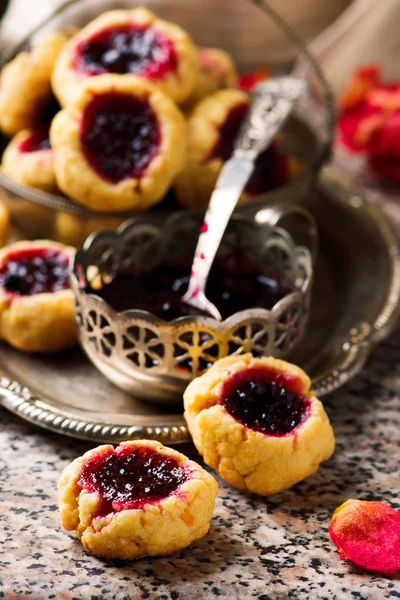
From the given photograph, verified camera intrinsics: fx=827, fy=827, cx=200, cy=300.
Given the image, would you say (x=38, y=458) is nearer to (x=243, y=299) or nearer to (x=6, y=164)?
(x=243, y=299)

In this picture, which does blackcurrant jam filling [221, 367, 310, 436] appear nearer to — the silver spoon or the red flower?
the silver spoon

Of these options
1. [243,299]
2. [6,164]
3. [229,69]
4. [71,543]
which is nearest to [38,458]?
[71,543]

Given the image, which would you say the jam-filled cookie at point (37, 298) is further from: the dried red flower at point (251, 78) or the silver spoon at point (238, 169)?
the dried red flower at point (251, 78)

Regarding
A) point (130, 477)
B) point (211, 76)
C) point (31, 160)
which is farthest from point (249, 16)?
point (130, 477)

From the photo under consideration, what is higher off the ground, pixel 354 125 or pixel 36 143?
pixel 36 143

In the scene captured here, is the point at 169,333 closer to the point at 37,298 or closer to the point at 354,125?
the point at 37,298

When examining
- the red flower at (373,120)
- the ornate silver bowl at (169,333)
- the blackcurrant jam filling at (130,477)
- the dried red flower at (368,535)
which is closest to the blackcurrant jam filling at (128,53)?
the ornate silver bowl at (169,333)

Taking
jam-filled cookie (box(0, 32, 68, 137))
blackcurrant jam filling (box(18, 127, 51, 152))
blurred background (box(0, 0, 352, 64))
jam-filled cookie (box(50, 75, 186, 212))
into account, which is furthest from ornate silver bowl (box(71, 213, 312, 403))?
blurred background (box(0, 0, 352, 64))
